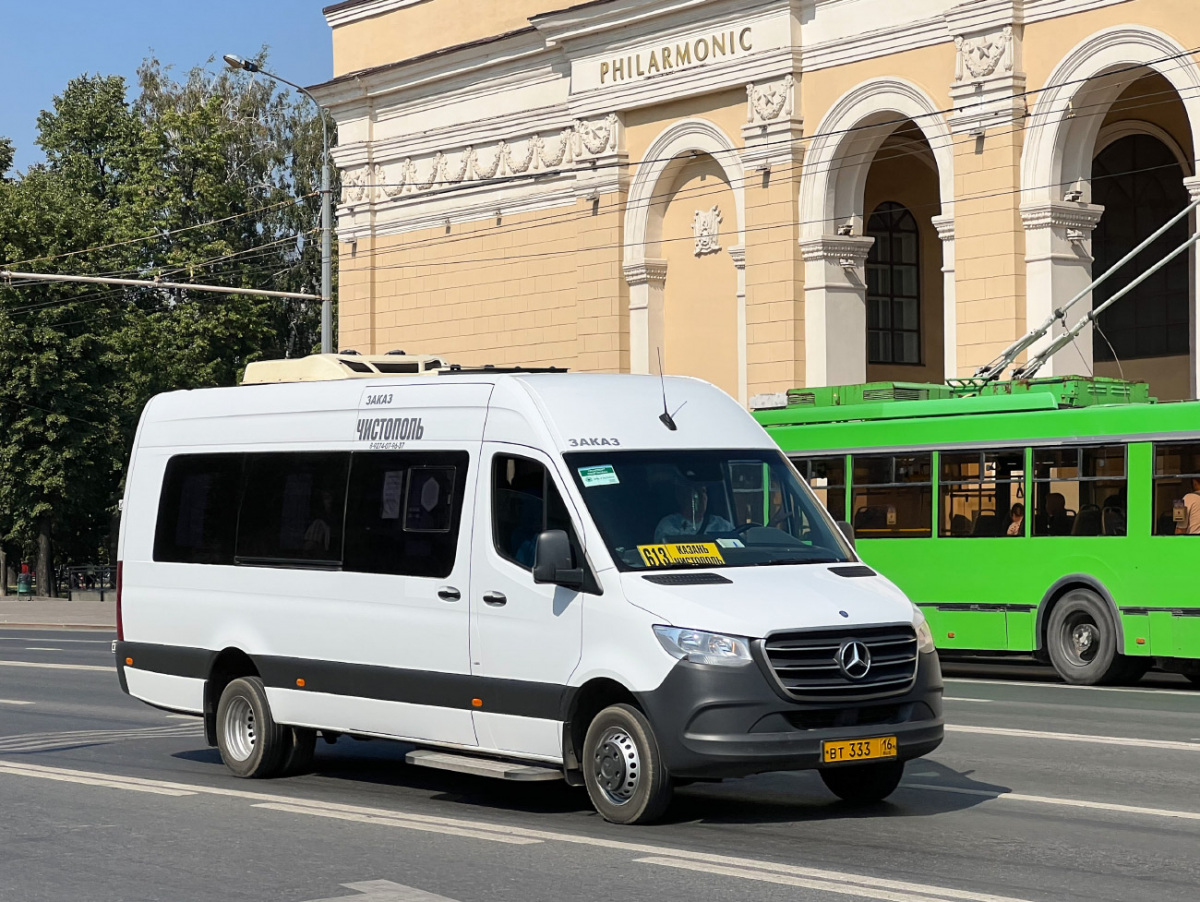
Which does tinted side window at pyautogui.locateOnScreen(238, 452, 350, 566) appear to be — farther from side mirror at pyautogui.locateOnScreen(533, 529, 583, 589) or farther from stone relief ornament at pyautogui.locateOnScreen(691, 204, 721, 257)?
stone relief ornament at pyautogui.locateOnScreen(691, 204, 721, 257)

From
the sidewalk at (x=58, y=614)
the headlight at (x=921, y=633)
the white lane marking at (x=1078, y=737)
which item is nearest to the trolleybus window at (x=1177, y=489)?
the white lane marking at (x=1078, y=737)

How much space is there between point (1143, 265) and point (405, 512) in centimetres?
2898

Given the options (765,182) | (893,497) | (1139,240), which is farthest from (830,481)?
(1139,240)

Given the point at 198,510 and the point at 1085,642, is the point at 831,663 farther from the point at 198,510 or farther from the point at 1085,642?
the point at 1085,642

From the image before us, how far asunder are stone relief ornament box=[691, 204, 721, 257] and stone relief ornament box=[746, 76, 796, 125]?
7.67 ft

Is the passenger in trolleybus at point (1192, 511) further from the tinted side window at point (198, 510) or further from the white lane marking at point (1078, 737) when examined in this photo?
the tinted side window at point (198, 510)

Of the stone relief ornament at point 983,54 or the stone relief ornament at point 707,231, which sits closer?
the stone relief ornament at point 983,54

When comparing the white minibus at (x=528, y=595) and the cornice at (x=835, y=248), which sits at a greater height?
the cornice at (x=835, y=248)

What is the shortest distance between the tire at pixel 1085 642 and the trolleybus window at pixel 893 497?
2.11 meters

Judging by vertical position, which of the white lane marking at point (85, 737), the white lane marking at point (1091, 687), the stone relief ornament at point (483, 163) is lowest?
the white lane marking at point (85, 737)

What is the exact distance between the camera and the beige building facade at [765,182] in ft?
99.7

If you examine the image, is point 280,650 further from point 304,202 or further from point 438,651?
point 304,202

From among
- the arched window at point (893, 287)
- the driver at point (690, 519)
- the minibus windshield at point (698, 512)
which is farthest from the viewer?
the arched window at point (893, 287)

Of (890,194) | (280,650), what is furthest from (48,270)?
(280,650)
